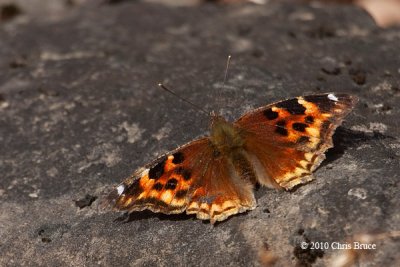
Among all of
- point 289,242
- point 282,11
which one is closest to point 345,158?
point 289,242

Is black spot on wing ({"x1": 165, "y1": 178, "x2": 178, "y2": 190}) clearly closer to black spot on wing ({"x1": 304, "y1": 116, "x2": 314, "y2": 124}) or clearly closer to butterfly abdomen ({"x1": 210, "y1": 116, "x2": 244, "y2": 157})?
butterfly abdomen ({"x1": 210, "y1": 116, "x2": 244, "y2": 157})

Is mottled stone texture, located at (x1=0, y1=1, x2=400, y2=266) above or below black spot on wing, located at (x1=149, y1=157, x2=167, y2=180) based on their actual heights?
below

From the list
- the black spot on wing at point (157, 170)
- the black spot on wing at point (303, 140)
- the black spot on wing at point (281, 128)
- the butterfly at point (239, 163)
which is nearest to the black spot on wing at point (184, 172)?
the butterfly at point (239, 163)

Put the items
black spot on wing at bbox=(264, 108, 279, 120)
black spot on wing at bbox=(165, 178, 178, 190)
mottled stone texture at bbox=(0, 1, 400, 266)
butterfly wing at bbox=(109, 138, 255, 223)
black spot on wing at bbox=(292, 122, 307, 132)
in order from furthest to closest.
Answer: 1. black spot on wing at bbox=(264, 108, 279, 120)
2. black spot on wing at bbox=(292, 122, 307, 132)
3. black spot on wing at bbox=(165, 178, 178, 190)
4. butterfly wing at bbox=(109, 138, 255, 223)
5. mottled stone texture at bbox=(0, 1, 400, 266)

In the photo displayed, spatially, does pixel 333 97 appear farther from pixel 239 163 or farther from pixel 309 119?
pixel 239 163

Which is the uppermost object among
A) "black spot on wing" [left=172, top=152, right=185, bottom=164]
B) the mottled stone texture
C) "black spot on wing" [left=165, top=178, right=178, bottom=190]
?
"black spot on wing" [left=172, top=152, right=185, bottom=164]

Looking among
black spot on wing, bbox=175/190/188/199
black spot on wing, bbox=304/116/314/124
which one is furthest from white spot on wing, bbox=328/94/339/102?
black spot on wing, bbox=175/190/188/199

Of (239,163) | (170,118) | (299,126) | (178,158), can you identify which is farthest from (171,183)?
(170,118)
